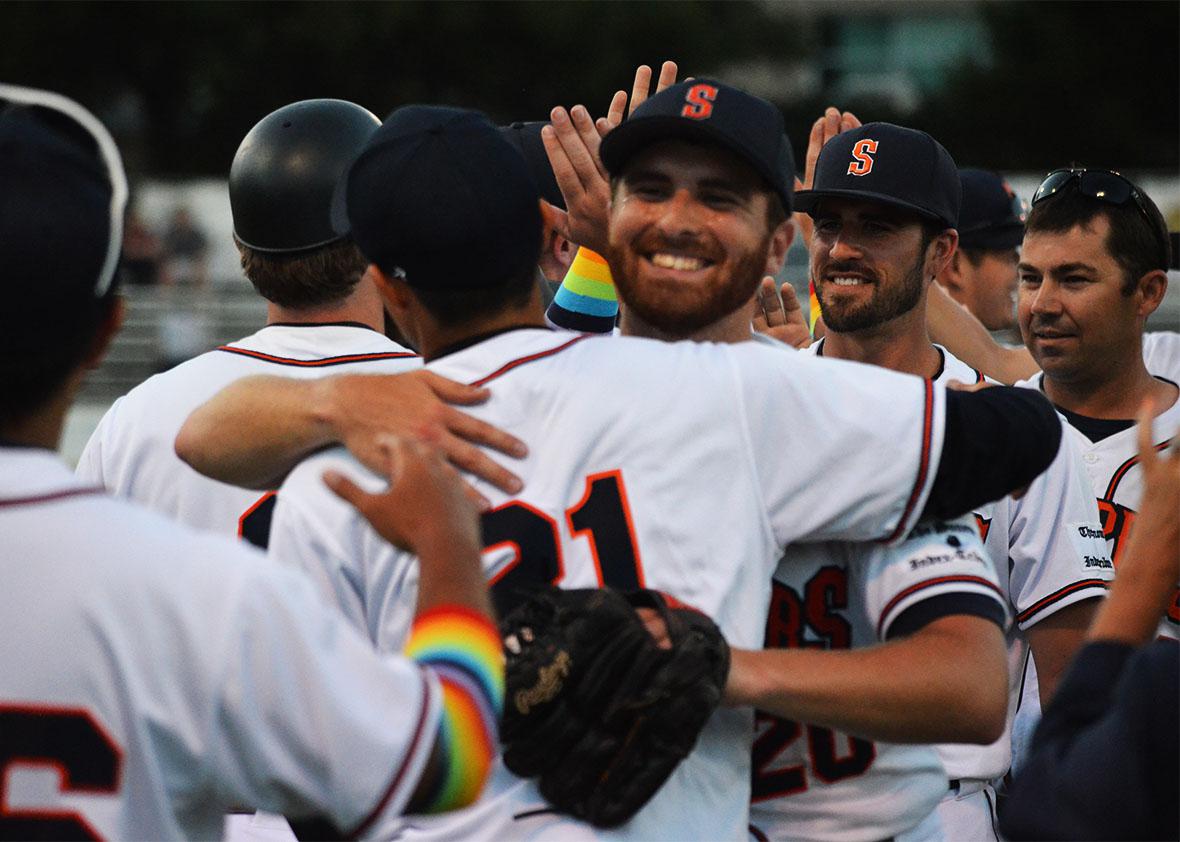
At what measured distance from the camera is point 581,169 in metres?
3.90

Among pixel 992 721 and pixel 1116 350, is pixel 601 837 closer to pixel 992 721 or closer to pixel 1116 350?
pixel 992 721

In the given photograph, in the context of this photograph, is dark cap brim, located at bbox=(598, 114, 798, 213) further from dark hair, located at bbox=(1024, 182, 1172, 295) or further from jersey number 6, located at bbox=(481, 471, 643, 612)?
dark hair, located at bbox=(1024, 182, 1172, 295)

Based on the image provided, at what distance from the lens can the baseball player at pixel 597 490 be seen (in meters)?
2.87

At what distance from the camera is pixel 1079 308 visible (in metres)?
5.20

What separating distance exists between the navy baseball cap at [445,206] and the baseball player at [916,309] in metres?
1.90

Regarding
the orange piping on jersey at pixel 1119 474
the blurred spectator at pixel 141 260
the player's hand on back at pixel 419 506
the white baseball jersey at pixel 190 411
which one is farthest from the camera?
the blurred spectator at pixel 141 260

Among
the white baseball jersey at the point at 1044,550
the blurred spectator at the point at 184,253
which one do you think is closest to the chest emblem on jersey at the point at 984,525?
the white baseball jersey at the point at 1044,550

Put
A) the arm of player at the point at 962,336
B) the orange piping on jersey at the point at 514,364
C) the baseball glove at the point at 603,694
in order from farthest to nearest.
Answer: the arm of player at the point at 962,336
the orange piping on jersey at the point at 514,364
the baseball glove at the point at 603,694

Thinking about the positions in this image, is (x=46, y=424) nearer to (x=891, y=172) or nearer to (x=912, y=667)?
(x=912, y=667)

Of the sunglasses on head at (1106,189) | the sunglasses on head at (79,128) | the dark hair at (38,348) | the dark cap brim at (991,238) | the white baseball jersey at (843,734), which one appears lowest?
the white baseball jersey at (843,734)

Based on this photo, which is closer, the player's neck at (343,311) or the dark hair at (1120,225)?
the player's neck at (343,311)

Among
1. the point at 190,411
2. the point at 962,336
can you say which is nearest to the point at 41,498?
the point at 190,411

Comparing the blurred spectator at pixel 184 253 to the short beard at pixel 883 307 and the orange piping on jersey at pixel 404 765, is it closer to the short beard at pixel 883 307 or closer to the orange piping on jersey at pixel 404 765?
the short beard at pixel 883 307

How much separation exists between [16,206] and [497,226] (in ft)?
2.93
